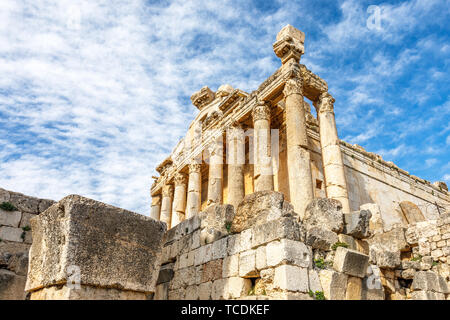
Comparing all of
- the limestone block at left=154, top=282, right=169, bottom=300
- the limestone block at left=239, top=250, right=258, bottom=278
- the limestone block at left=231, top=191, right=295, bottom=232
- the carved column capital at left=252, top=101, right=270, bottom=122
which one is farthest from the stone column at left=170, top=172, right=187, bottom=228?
the limestone block at left=239, top=250, right=258, bottom=278

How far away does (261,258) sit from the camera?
4988 millimetres

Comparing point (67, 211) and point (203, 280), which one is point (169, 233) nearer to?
point (203, 280)

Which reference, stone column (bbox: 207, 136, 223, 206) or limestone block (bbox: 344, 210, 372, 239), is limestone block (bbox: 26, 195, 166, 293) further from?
stone column (bbox: 207, 136, 223, 206)

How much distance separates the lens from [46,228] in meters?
4.42

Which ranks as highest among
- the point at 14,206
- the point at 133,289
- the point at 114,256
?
the point at 14,206

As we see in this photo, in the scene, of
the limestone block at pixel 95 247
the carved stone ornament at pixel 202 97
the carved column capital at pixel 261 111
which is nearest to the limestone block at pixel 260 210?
the limestone block at pixel 95 247

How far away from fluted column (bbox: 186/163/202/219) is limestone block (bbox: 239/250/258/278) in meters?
12.3

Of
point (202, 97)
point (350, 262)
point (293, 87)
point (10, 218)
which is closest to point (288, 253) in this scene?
point (350, 262)

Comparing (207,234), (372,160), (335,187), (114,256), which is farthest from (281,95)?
(114,256)

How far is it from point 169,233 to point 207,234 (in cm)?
164

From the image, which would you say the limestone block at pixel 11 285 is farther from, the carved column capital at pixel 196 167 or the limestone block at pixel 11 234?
the carved column capital at pixel 196 167

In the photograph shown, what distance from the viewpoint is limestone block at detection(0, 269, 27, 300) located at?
5617 millimetres

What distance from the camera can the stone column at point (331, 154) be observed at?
12.4 m

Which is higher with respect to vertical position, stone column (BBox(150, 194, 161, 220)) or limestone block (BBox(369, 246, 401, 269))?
stone column (BBox(150, 194, 161, 220))
